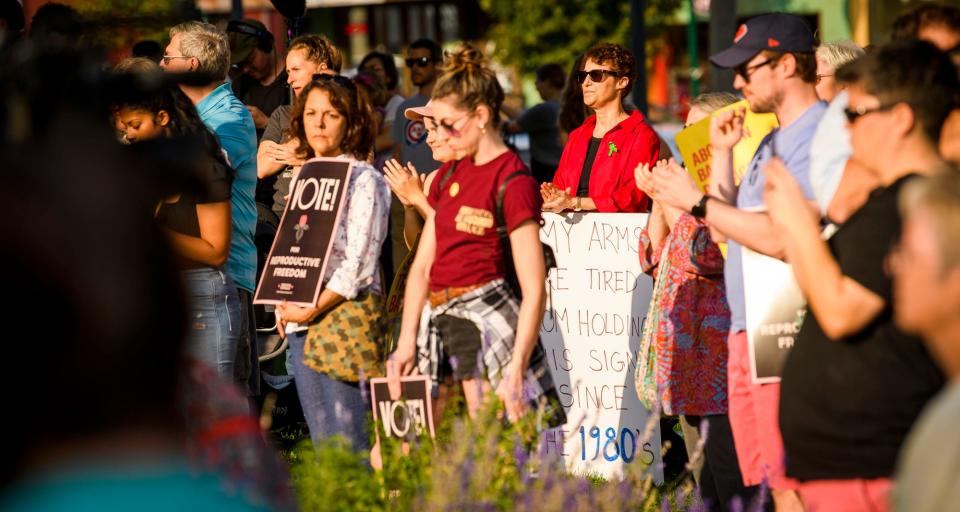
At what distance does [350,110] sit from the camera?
18.1 feet

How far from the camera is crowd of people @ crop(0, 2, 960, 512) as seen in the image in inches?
55.6

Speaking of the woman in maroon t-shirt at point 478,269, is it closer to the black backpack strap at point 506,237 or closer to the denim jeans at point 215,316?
the black backpack strap at point 506,237

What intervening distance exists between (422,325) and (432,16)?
136 ft

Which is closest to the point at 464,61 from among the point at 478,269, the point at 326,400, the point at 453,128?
the point at 453,128

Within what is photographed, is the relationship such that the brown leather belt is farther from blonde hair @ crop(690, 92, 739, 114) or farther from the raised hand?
blonde hair @ crop(690, 92, 739, 114)

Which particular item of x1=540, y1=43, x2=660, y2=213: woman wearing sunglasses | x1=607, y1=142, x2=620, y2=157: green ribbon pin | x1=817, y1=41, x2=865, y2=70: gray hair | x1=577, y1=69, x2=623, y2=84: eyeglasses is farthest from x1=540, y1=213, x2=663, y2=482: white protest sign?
x1=817, y1=41, x2=865, y2=70: gray hair

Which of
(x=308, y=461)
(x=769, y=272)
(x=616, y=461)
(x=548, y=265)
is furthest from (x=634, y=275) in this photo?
(x=308, y=461)

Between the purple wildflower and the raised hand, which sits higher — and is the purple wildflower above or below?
below

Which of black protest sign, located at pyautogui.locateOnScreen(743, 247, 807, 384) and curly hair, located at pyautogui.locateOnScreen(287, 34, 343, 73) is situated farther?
curly hair, located at pyautogui.locateOnScreen(287, 34, 343, 73)

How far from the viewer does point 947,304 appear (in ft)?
8.22

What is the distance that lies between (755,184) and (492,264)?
1.00m

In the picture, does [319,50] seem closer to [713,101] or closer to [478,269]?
[713,101]

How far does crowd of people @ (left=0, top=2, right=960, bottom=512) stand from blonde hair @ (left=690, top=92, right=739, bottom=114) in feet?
0.09

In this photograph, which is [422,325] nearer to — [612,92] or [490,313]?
[490,313]
